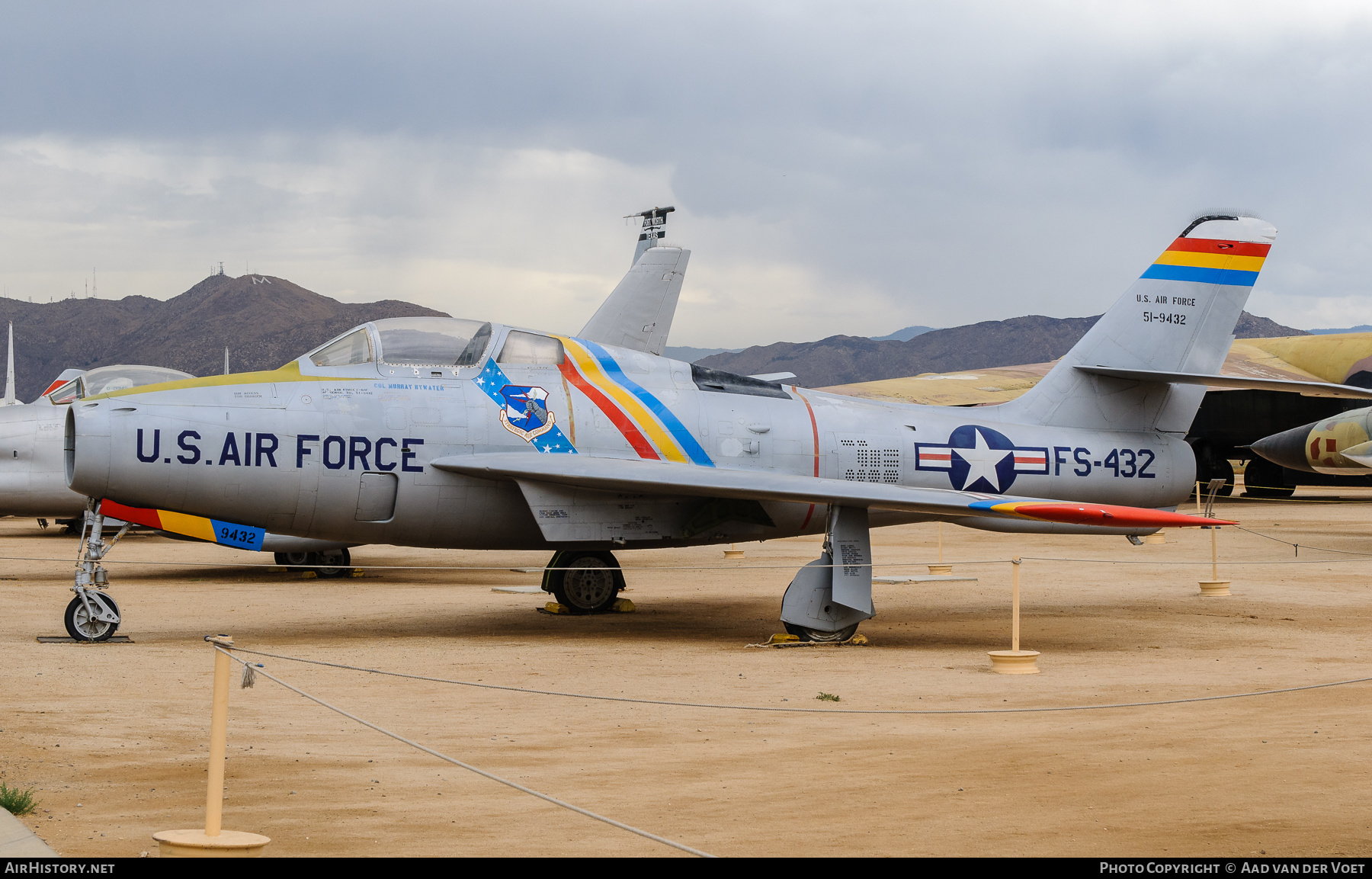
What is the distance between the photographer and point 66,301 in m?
187

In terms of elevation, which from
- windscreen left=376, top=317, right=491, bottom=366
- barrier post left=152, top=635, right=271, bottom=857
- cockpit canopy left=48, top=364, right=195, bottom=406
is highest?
cockpit canopy left=48, top=364, right=195, bottom=406

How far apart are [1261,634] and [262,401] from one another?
390 inches

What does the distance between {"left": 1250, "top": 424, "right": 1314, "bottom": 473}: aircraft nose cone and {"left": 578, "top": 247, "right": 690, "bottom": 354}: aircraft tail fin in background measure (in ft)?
47.2

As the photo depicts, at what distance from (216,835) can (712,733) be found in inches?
129

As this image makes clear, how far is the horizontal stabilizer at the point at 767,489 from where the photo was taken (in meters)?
9.80

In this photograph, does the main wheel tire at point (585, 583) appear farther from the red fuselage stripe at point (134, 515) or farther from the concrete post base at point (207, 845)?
the concrete post base at point (207, 845)

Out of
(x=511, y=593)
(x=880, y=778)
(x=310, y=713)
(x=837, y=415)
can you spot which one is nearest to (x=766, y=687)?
(x=880, y=778)

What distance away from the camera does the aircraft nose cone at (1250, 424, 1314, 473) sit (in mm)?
25781

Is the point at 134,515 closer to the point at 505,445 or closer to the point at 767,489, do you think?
the point at 505,445

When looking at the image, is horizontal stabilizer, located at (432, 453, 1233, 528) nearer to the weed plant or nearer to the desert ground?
the desert ground

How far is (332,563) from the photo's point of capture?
61.0 ft

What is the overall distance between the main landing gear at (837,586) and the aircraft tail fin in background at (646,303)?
11483mm

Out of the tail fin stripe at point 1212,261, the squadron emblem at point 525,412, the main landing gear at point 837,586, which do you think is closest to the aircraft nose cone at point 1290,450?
the tail fin stripe at point 1212,261

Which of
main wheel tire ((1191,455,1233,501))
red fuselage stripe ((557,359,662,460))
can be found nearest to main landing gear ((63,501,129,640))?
red fuselage stripe ((557,359,662,460))
